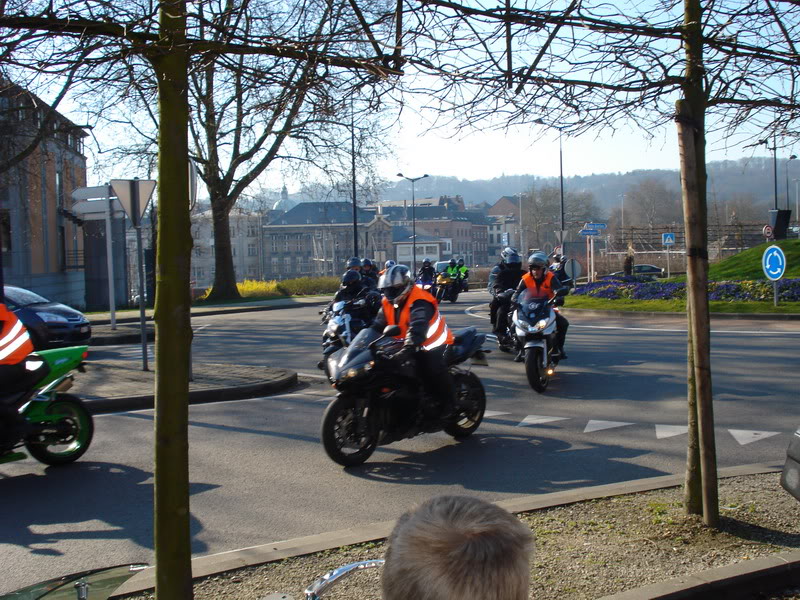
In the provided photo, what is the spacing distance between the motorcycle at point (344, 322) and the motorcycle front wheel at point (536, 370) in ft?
7.38

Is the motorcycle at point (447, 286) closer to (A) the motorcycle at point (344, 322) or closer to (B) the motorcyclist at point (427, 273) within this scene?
(B) the motorcyclist at point (427, 273)

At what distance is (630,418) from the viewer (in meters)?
8.93

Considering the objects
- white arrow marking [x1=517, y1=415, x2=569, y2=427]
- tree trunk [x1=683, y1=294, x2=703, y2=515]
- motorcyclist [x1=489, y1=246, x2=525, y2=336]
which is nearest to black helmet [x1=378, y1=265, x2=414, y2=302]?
white arrow marking [x1=517, y1=415, x2=569, y2=427]

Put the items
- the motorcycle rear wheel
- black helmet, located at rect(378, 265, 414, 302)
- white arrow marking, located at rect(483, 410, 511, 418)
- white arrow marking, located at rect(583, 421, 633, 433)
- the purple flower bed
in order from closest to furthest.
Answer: black helmet, located at rect(378, 265, 414, 302)
the motorcycle rear wheel
white arrow marking, located at rect(583, 421, 633, 433)
white arrow marking, located at rect(483, 410, 511, 418)
the purple flower bed

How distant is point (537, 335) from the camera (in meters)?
→ 10.8

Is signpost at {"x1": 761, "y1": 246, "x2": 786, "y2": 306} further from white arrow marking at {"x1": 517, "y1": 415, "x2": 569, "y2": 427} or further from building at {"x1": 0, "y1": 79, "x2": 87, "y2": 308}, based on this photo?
building at {"x1": 0, "y1": 79, "x2": 87, "y2": 308}

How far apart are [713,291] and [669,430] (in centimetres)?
1655

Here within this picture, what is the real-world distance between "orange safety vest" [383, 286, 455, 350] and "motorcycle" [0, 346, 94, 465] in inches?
106

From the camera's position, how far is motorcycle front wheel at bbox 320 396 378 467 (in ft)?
22.4

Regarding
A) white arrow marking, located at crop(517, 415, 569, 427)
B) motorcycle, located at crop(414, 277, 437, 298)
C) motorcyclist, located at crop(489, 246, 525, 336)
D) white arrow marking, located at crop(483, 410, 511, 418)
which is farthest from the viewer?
motorcycle, located at crop(414, 277, 437, 298)

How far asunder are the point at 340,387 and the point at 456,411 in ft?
4.62

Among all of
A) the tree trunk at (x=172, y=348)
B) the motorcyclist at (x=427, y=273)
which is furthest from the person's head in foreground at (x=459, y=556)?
the motorcyclist at (x=427, y=273)

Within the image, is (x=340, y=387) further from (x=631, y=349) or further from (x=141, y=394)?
(x=631, y=349)

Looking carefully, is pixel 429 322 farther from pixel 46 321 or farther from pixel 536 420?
pixel 46 321
